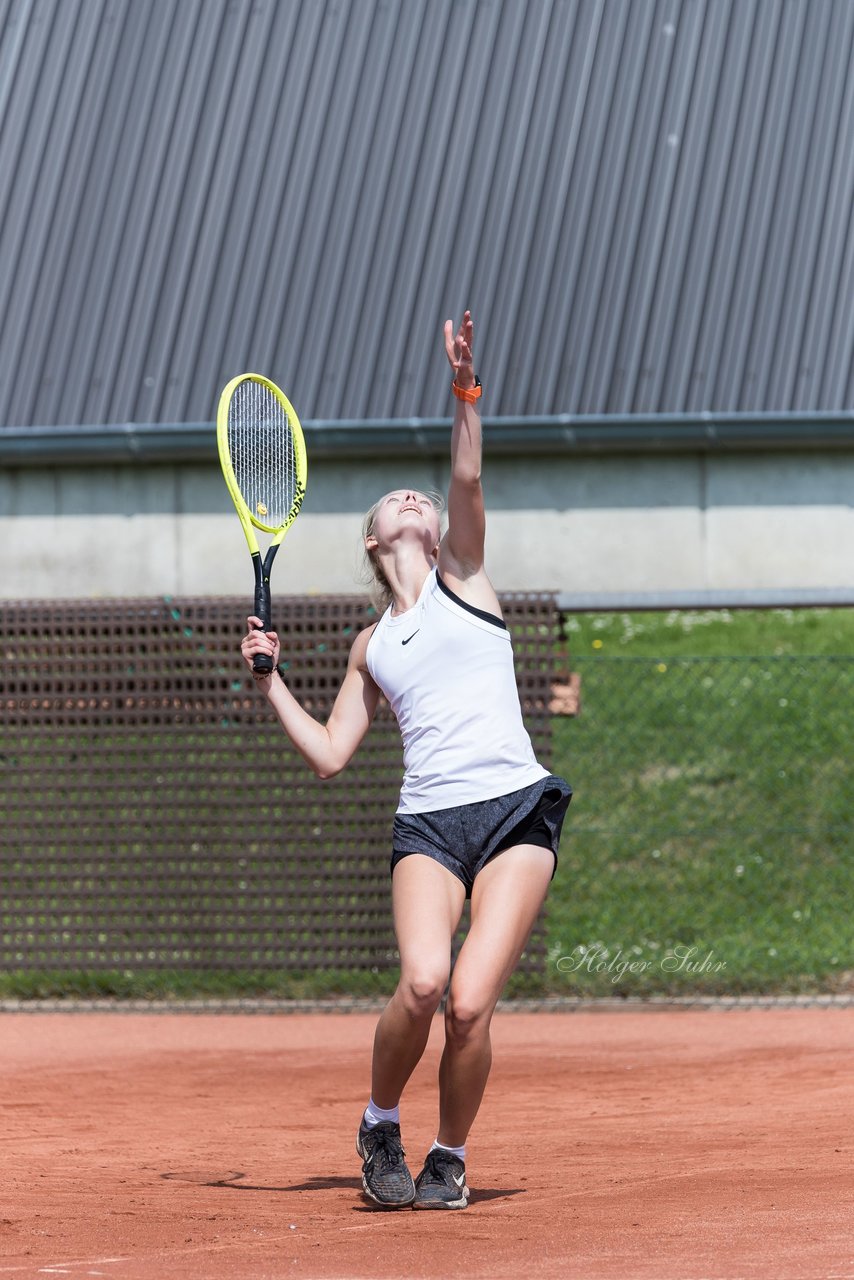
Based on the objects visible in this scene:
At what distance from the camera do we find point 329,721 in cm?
480

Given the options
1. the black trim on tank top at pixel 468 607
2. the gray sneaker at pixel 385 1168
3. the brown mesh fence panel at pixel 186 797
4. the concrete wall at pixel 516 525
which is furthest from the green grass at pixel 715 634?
the gray sneaker at pixel 385 1168

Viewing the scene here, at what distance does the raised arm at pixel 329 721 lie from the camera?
4711mm

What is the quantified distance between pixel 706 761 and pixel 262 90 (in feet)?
27.9

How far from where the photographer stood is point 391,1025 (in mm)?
4484

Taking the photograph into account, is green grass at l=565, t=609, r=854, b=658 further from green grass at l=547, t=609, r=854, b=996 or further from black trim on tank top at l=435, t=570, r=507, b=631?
black trim on tank top at l=435, t=570, r=507, b=631

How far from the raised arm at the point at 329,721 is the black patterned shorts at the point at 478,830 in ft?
1.05

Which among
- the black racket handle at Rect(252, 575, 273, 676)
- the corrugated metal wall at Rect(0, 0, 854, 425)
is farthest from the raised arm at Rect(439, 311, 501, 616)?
the corrugated metal wall at Rect(0, 0, 854, 425)

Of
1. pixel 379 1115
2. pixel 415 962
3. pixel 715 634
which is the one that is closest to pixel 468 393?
pixel 415 962

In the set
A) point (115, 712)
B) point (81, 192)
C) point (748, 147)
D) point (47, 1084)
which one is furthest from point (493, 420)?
point (47, 1084)

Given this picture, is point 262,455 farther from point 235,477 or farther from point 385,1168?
point 385,1168

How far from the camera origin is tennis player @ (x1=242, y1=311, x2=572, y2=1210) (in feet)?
14.5

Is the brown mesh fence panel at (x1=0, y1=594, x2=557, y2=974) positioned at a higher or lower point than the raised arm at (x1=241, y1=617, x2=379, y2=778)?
lower

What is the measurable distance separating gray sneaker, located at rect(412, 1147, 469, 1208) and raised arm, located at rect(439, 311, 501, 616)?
1515 mm

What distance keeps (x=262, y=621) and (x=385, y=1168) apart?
155 cm
